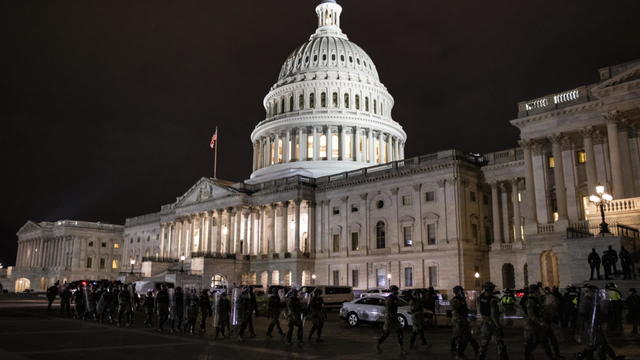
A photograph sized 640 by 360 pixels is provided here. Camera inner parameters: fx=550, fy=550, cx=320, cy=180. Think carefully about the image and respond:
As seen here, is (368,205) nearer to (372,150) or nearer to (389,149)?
(372,150)

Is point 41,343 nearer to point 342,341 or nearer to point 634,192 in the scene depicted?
point 342,341

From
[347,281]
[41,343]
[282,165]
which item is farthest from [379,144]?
[41,343]

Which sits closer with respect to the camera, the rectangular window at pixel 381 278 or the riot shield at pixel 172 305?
the riot shield at pixel 172 305

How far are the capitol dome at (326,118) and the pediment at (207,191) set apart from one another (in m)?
9.89

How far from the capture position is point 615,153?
126 ft

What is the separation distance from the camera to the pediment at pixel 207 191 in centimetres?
7912

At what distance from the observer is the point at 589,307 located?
1393cm

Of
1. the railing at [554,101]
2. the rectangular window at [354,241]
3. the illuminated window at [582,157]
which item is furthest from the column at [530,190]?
the rectangular window at [354,241]

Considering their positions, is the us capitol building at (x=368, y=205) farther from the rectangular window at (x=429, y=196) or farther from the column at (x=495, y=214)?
the column at (x=495, y=214)

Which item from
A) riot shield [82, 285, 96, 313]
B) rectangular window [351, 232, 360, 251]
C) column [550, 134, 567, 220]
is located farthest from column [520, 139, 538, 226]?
riot shield [82, 285, 96, 313]

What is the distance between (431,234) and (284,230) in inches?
816

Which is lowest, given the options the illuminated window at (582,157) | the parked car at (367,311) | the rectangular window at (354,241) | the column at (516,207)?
the parked car at (367,311)

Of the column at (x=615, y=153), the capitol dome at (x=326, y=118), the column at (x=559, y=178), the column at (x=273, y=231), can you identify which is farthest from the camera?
the capitol dome at (x=326, y=118)

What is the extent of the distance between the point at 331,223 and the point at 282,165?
70.6 ft
